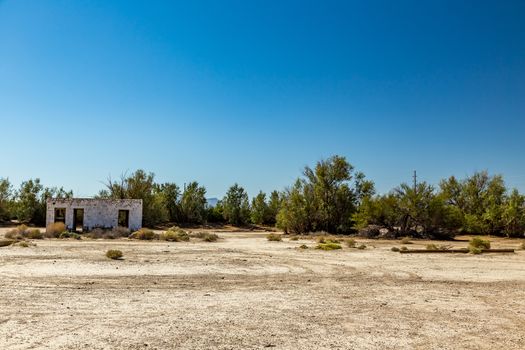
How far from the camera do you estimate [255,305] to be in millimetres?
9688

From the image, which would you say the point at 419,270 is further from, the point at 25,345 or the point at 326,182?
the point at 326,182

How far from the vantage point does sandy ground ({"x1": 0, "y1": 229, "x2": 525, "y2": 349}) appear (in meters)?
7.11

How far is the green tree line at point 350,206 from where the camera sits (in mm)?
37000

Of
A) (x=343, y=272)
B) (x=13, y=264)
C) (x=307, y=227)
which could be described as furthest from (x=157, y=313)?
(x=307, y=227)

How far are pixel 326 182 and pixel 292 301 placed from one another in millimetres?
34548

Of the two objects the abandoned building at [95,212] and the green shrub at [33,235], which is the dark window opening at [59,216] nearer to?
the abandoned building at [95,212]

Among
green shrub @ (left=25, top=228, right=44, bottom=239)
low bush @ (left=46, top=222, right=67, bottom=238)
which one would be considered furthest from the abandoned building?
green shrub @ (left=25, top=228, right=44, bottom=239)

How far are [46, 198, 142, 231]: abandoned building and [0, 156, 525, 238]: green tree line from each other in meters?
8.99

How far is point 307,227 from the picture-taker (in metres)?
43.9

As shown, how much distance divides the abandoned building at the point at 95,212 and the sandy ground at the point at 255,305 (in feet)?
60.4

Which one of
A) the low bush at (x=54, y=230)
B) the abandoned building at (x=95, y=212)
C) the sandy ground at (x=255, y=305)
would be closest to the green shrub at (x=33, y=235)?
the low bush at (x=54, y=230)

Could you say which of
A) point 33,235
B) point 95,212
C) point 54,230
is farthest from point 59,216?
point 33,235

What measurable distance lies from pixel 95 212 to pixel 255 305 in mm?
28919

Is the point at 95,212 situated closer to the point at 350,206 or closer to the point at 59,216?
the point at 59,216
